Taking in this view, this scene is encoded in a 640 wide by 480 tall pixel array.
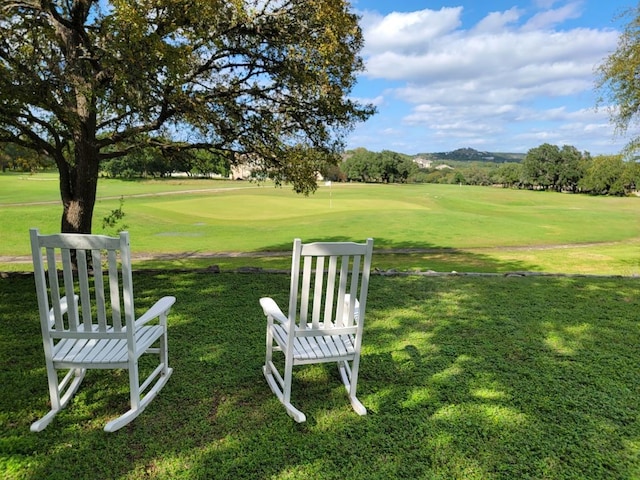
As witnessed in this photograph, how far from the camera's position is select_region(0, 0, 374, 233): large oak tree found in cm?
554

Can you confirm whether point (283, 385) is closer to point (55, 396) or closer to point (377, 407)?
point (377, 407)

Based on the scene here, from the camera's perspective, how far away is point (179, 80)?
18.7 ft

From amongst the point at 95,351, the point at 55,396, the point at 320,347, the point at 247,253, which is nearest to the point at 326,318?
the point at 320,347

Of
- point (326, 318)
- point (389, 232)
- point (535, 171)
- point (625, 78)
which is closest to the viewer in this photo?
point (326, 318)

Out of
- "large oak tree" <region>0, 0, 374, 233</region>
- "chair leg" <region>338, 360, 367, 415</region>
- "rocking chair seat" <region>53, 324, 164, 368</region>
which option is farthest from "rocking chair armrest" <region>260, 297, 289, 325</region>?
"large oak tree" <region>0, 0, 374, 233</region>

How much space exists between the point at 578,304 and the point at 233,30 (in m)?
6.80

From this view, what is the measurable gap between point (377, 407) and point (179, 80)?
5049 millimetres

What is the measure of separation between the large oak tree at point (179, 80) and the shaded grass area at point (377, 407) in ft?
10.3

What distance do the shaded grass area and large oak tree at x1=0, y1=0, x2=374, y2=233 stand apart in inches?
123

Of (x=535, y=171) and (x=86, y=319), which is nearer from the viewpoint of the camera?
(x=86, y=319)

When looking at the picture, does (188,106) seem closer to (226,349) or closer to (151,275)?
(151,275)

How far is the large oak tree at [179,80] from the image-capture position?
554 cm

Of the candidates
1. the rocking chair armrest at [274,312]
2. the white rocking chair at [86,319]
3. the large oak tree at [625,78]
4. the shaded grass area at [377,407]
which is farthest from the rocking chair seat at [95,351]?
the large oak tree at [625,78]

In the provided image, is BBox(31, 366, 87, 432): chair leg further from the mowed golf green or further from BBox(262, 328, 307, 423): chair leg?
the mowed golf green
